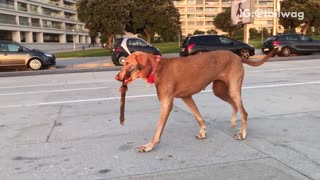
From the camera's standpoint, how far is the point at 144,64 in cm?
482

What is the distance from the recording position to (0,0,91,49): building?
7612 centimetres

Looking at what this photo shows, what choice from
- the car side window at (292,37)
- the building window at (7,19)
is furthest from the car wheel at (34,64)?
the building window at (7,19)

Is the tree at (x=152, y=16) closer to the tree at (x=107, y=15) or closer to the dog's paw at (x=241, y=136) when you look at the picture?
the tree at (x=107, y=15)

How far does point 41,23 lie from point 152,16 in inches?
2147

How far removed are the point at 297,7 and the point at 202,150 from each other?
56.5 metres

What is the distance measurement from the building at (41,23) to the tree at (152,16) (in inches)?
1577

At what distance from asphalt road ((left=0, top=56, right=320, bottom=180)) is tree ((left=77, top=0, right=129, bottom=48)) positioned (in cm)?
3162

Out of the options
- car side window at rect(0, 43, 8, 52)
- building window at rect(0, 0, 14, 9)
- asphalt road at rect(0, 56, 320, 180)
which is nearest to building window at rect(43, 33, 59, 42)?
building window at rect(0, 0, 14, 9)

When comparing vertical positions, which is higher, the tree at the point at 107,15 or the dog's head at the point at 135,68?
the tree at the point at 107,15

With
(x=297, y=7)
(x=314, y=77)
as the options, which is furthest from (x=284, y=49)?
(x=297, y=7)

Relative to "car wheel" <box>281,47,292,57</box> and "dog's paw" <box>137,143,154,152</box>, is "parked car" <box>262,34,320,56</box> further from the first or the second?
"dog's paw" <box>137,143,154,152</box>

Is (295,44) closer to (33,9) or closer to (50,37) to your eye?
(33,9)

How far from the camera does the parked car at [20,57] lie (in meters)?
22.5

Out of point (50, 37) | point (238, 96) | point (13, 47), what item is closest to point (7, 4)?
point (50, 37)
